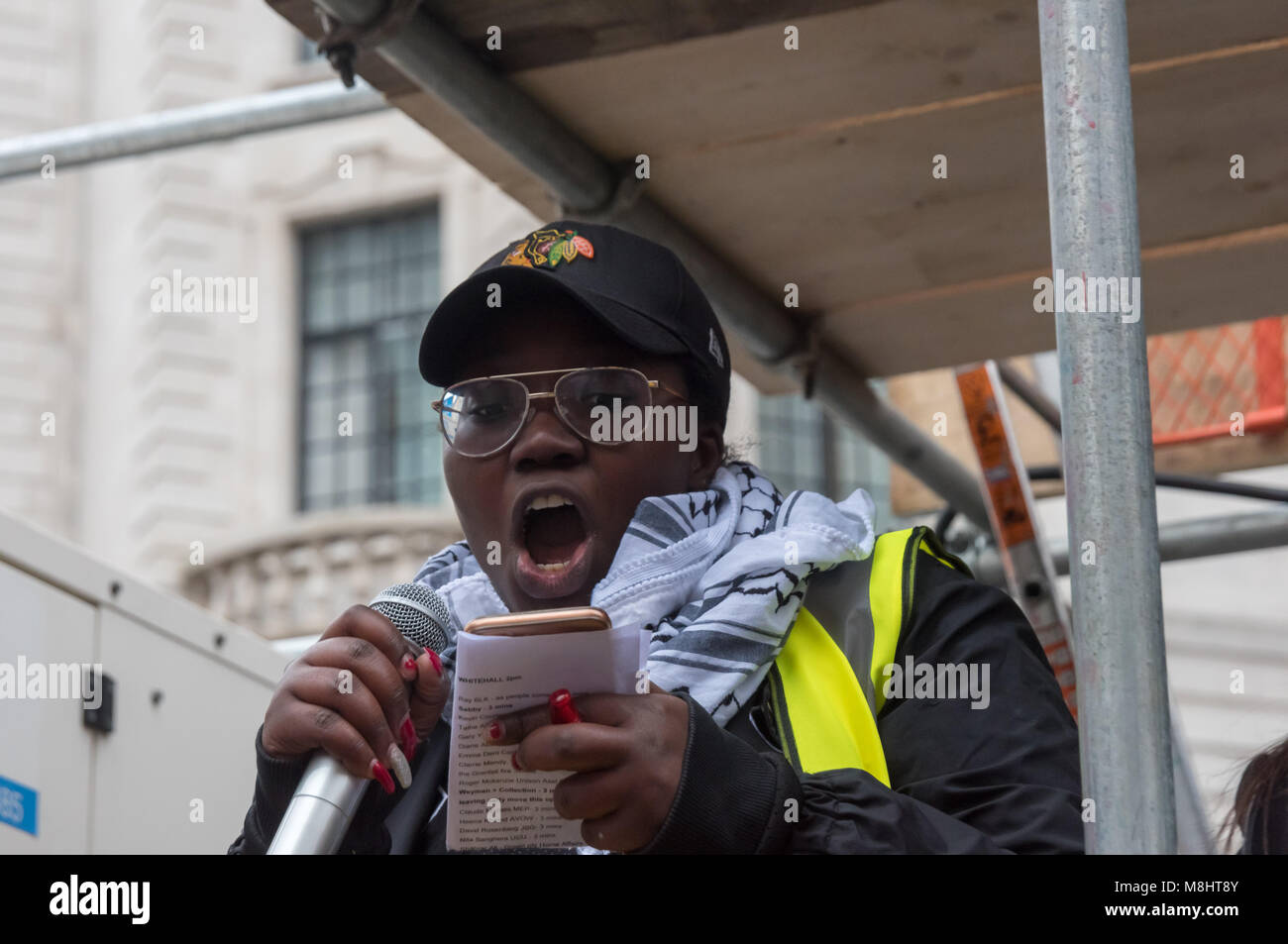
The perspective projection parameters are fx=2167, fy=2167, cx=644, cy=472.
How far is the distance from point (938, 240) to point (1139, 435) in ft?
7.70

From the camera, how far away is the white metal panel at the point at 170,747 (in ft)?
15.2

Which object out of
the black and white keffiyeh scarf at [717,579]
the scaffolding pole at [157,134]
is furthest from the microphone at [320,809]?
the scaffolding pole at [157,134]

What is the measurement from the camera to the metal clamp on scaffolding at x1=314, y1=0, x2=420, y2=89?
3617 mm

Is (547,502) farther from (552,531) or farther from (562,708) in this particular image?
(562,708)

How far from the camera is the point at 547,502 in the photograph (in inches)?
126

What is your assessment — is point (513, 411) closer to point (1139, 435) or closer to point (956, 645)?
point (956, 645)

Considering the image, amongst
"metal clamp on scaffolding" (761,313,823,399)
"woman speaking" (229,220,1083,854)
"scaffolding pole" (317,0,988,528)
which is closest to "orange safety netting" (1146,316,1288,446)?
"scaffolding pole" (317,0,988,528)

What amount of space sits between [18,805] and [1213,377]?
12.2ft

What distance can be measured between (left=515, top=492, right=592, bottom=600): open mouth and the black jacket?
0.93ft
